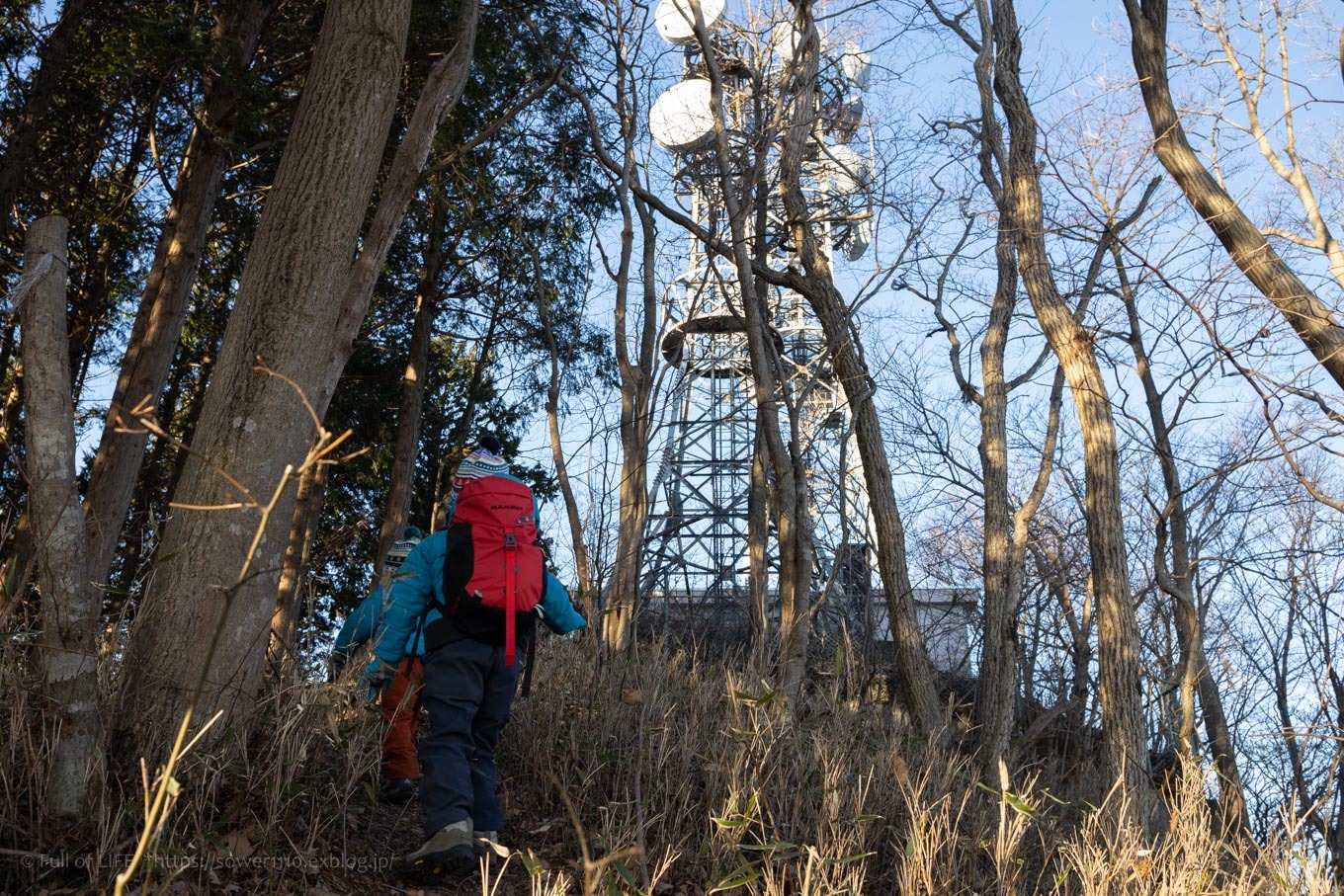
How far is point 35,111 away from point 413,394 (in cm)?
433

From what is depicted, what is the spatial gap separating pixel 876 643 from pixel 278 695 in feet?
30.6

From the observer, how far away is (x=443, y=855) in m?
3.54

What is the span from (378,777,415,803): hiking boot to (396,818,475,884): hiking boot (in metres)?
0.94

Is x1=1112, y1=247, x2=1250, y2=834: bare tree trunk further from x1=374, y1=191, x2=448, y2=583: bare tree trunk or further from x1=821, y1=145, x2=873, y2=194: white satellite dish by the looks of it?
x1=374, y1=191, x2=448, y2=583: bare tree trunk

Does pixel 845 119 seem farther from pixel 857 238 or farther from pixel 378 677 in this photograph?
pixel 378 677

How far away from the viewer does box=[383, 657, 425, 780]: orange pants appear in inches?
179

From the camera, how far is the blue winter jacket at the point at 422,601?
4.15m

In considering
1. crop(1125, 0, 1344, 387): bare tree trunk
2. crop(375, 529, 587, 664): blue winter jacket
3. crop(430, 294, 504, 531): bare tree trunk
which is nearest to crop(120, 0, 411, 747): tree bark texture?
crop(375, 529, 587, 664): blue winter jacket

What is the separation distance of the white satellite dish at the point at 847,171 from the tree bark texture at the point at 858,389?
767mm

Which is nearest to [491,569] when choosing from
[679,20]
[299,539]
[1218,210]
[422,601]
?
[422,601]

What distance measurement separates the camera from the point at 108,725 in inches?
143

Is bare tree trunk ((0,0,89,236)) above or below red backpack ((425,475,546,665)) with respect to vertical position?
above

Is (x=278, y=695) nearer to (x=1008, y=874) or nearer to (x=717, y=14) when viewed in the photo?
(x=1008, y=874)

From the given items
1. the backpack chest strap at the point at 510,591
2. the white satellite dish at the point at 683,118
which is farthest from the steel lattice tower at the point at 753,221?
the backpack chest strap at the point at 510,591
